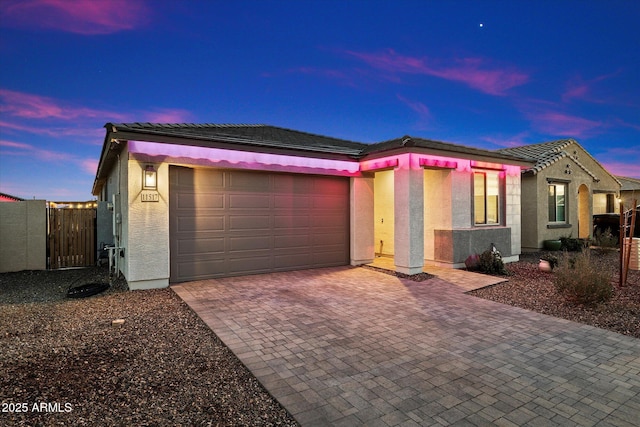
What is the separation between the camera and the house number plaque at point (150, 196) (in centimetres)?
694

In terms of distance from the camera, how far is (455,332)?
460cm

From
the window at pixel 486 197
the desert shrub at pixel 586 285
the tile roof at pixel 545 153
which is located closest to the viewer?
the desert shrub at pixel 586 285

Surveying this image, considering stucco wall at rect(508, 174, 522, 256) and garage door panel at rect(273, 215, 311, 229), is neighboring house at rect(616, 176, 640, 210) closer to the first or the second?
stucco wall at rect(508, 174, 522, 256)

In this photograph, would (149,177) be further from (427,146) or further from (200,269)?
(427,146)

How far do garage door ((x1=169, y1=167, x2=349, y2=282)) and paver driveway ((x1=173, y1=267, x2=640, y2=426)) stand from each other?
1.54 meters

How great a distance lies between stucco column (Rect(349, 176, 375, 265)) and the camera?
31.8 feet

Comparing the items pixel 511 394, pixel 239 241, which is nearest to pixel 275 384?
pixel 511 394

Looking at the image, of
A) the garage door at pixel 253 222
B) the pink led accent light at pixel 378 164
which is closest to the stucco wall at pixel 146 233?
the garage door at pixel 253 222

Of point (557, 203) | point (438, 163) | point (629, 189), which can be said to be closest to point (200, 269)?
point (438, 163)

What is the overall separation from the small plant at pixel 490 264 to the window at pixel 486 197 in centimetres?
146

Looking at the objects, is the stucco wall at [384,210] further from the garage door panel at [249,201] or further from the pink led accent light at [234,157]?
the garage door panel at [249,201]

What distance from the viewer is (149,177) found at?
6914 millimetres

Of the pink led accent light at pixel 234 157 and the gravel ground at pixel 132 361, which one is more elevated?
the pink led accent light at pixel 234 157

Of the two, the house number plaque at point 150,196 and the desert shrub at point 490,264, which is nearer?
the house number plaque at point 150,196
